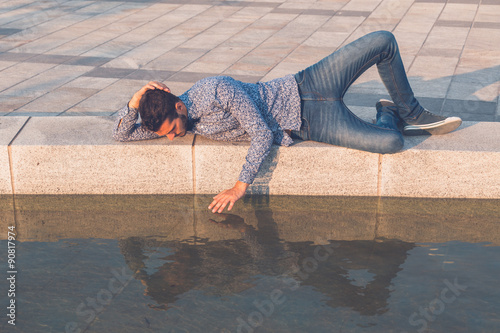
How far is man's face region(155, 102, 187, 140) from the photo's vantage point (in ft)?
14.0

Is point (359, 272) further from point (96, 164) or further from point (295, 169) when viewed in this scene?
point (96, 164)

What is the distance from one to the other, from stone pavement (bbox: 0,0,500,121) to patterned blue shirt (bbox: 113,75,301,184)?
121 cm

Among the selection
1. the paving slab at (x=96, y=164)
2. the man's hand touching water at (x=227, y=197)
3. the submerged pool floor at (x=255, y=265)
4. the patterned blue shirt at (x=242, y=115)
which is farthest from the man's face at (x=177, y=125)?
the submerged pool floor at (x=255, y=265)

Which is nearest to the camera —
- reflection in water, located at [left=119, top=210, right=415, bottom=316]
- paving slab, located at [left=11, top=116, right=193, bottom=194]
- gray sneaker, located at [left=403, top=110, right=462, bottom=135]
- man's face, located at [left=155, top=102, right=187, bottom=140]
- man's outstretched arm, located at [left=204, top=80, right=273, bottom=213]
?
reflection in water, located at [left=119, top=210, right=415, bottom=316]

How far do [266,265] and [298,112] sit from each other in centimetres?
135

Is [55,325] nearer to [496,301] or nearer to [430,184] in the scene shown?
[496,301]

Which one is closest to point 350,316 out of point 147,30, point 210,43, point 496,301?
point 496,301

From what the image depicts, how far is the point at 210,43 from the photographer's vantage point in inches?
389

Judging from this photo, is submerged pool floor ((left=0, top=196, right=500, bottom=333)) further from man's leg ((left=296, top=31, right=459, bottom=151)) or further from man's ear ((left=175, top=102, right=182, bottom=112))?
man's ear ((left=175, top=102, right=182, bottom=112))

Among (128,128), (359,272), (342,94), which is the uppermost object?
(342,94)

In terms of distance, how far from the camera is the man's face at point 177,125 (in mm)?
4270

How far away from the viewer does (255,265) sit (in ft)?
13.6

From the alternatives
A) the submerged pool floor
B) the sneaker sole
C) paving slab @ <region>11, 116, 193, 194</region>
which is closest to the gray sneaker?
the sneaker sole

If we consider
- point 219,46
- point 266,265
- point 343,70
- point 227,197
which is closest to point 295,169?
point 227,197
